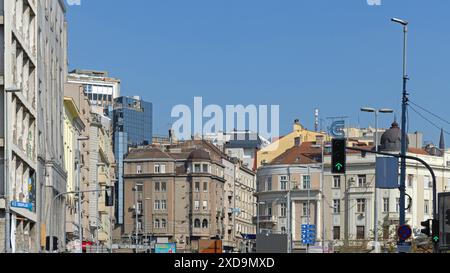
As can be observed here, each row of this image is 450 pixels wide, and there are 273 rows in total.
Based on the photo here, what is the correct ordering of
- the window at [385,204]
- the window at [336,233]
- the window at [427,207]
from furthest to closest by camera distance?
1. the window at [336,233]
2. the window at [427,207]
3. the window at [385,204]

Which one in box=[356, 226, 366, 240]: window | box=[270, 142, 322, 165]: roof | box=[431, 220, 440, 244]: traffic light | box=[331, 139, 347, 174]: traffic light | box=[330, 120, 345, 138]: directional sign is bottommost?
box=[431, 220, 440, 244]: traffic light

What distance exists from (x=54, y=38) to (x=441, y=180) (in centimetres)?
7258

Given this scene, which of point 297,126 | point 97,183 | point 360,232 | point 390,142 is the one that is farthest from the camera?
point 297,126

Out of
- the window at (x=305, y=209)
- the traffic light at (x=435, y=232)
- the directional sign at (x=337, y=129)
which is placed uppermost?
the directional sign at (x=337, y=129)

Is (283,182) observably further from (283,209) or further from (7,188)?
(7,188)

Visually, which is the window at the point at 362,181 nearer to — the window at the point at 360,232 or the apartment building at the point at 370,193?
the apartment building at the point at 370,193

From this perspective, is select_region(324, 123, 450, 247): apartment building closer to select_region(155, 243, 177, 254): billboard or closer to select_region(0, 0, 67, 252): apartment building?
select_region(0, 0, 67, 252): apartment building

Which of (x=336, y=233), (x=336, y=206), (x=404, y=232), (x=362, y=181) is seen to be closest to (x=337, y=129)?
(x=362, y=181)

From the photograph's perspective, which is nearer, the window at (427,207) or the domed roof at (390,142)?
the domed roof at (390,142)

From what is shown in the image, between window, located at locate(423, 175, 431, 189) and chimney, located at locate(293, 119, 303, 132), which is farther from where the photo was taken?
chimney, located at locate(293, 119, 303, 132)

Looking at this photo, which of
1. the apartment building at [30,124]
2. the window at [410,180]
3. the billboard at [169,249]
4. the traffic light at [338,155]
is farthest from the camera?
the window at [410,180]

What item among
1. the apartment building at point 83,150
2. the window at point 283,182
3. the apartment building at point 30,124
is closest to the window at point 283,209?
the window at point 283,182

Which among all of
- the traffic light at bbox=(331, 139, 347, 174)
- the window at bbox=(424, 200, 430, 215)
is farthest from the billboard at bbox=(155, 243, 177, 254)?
the window at bbox=(424, 200, 430, 215)
